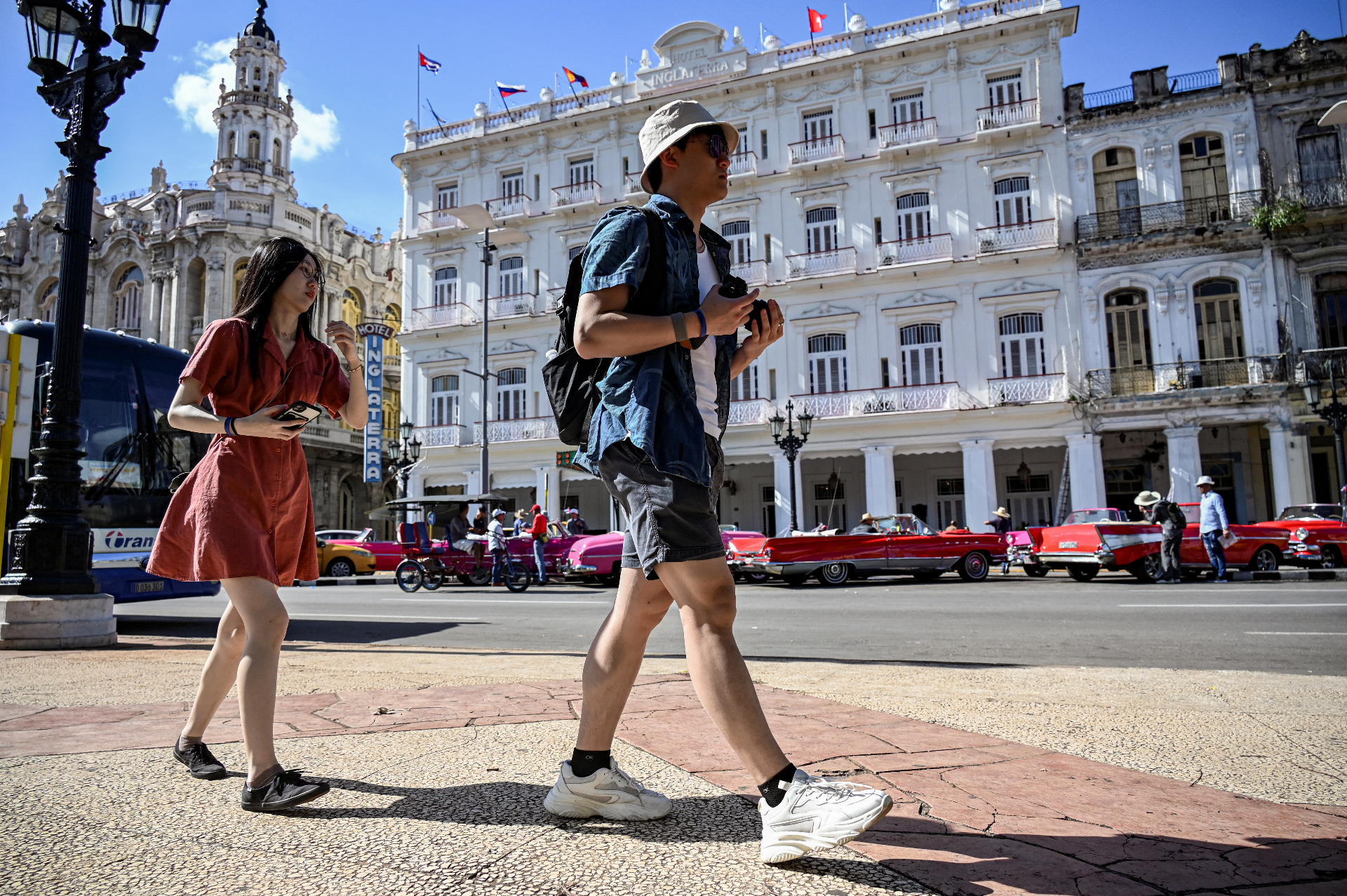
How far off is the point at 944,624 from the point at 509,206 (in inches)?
1030

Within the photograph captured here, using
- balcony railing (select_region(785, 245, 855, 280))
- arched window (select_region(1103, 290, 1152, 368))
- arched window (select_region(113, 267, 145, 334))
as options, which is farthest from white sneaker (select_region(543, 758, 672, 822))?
arched window (select_region(113, 267, 145, 334))

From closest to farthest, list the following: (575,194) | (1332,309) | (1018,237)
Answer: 1. (1332,309)
2. (1018,237)
3. (575,194)

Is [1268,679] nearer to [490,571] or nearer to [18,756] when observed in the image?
[18,756]

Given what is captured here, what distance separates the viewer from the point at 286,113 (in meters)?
45.3

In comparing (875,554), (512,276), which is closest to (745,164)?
(512,276)

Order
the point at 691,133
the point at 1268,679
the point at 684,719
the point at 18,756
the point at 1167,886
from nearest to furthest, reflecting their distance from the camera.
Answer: the point at 1167,886
the point at 691,133
the point at 18,756
the point at 684,719
the point at 1268,679

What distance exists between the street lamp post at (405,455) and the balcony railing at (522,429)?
249 cm

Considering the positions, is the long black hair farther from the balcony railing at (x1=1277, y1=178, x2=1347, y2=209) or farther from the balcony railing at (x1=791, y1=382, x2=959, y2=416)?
the balcony railing at (x1=1277, y1=178, x2=1347, y2=209)

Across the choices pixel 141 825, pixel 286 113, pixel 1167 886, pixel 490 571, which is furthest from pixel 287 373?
pixel 286 113

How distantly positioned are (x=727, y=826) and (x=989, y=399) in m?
23.9

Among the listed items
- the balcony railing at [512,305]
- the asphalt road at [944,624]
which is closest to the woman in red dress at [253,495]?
the asphalt road at [944,624]

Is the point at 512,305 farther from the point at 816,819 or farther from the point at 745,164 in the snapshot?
the point at 816,819

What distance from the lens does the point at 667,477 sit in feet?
6.46

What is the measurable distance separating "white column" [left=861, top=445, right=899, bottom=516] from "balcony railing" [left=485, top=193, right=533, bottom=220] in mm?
15260
